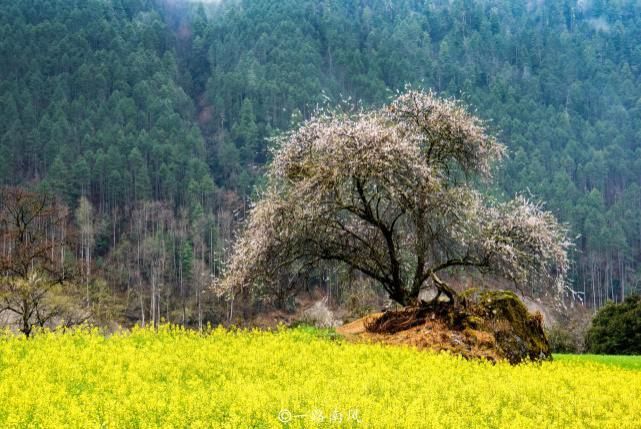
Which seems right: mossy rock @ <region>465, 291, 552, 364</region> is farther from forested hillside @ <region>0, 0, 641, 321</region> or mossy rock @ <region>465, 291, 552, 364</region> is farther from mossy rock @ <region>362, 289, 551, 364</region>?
forested hillside @ <region>0, 0, 641, 321</region>

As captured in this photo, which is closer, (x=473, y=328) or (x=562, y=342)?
(x=473, y=328)

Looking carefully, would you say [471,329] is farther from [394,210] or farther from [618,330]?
[618,330]

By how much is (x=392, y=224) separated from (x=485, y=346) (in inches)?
260

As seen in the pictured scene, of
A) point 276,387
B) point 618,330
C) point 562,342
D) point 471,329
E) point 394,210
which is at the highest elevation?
point 394,210

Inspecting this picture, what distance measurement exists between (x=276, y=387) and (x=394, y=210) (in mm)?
13249

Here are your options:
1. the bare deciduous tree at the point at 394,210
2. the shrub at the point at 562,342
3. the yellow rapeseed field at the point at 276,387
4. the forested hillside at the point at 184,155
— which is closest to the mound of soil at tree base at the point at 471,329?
the yellow rapeseed field at the point at 276,387

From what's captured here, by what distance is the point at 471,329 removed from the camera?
1783cm

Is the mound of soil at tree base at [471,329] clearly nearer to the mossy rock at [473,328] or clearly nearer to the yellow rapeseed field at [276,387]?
the mossy rock at [473,328]

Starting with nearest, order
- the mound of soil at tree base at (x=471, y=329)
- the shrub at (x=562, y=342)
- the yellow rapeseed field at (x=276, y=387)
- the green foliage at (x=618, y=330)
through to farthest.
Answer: the yellow rapeseed field at (x=276, y=387) < the mound of soil at tree base at (x=471, y=329) < the green foliage at (x=618, y=330) < the shrub at (x=562, y=342)

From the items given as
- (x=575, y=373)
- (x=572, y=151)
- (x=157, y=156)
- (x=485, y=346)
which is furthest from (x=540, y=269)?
(x=572, y=151)

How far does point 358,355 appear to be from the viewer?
1481 centimetres

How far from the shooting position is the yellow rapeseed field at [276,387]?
28.9ft

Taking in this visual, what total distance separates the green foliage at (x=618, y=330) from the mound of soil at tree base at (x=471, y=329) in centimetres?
2019

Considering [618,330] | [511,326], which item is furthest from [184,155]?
[511,326]
